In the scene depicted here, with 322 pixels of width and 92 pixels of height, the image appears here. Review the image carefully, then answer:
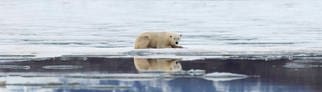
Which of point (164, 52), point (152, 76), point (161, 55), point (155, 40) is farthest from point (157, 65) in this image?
point (155, 40)

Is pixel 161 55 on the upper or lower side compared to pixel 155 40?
lower

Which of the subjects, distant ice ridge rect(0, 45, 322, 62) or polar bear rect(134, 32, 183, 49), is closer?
distant ice ridge rect(0, 45, 322, 62)

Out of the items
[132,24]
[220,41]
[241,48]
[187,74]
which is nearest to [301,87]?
[187,74]

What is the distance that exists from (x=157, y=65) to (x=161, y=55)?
1707 millimetres

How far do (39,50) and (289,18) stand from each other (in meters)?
13.7

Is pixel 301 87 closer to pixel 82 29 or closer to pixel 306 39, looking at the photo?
pixel 306 39

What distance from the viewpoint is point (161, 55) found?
589 inches

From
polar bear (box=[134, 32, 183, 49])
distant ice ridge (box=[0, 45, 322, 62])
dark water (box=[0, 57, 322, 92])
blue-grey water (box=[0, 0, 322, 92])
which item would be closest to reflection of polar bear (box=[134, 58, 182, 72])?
dark water (box=[0, 57, 322, 92])

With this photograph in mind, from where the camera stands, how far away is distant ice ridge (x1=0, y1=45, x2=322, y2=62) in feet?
48.7

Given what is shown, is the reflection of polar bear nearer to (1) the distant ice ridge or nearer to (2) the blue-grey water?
(2) the blue-grey water

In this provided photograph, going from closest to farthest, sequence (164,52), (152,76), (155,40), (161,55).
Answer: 1. (152,76)
2. (161,55)
3. (164,52)
4. (155,40)

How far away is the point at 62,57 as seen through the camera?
48.5 feet

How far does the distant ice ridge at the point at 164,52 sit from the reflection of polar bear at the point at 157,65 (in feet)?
1.98

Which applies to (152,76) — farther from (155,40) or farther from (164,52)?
(155,40)
